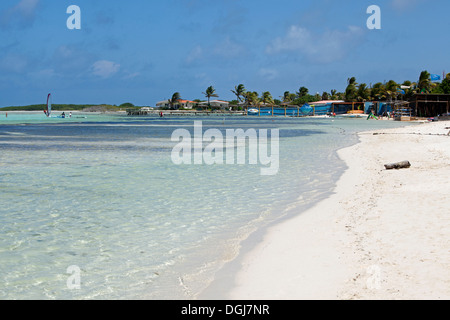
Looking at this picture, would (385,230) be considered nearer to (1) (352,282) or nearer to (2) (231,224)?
(1) (352,282)

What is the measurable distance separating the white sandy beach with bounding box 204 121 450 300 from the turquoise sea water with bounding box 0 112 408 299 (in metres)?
0.64

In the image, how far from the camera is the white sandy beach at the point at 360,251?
4.70 m

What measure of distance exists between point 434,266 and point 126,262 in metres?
3.99

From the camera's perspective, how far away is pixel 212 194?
37.0ft

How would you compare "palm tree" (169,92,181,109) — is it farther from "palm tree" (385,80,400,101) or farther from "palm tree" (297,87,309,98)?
"palm tree" (385,80,400,101)

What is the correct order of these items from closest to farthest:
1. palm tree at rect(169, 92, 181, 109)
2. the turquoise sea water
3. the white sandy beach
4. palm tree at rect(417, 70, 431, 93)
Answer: the white sandy beach, the turquoise sea water, palm tree at rect(417, 70, 431, 93), palm tree at rect(169, 92, 181, 109)

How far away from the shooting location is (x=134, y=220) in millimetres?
8531

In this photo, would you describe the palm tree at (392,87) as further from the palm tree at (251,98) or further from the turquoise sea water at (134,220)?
the turquoise sea water at (134,220)

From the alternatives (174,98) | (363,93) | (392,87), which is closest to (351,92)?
(363,93)

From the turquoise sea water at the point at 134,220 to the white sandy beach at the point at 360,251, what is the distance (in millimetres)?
640

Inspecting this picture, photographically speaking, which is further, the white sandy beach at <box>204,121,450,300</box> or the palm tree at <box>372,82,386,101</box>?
the palm tree at <box>372,82,386,101</box>

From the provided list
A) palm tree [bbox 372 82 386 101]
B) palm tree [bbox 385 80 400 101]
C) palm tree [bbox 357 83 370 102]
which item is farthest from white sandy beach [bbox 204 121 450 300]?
palm tree [bbox 357 83 370 102]

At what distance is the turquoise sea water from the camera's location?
18.0 ft
